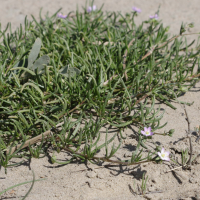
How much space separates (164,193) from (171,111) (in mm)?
845

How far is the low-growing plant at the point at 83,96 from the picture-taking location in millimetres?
2071

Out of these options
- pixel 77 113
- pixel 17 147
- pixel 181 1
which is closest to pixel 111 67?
pixel 77 113

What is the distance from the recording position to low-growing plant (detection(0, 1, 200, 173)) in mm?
2071

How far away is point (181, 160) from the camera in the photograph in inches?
81.2

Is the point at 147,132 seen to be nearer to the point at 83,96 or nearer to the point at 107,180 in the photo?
the point at 107,180

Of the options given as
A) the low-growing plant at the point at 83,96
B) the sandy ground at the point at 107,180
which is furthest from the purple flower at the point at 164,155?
the sandy ground at the point at 107,180

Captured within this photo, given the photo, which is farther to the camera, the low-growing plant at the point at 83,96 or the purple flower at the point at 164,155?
the low-growing plant at the point at 83,96

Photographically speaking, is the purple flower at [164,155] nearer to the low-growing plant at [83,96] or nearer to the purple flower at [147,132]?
the low-growing plant at [83,96]

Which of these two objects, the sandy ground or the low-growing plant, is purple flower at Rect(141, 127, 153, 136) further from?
the sandy ground

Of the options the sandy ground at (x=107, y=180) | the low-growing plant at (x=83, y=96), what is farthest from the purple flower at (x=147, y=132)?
the sandy ground at (x=107, y=180)

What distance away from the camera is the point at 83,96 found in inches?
94.5

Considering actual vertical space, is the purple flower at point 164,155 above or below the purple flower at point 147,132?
below

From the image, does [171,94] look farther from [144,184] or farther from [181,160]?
[144,184]

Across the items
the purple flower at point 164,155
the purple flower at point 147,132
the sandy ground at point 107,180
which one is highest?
the purple flower at point 147,132
